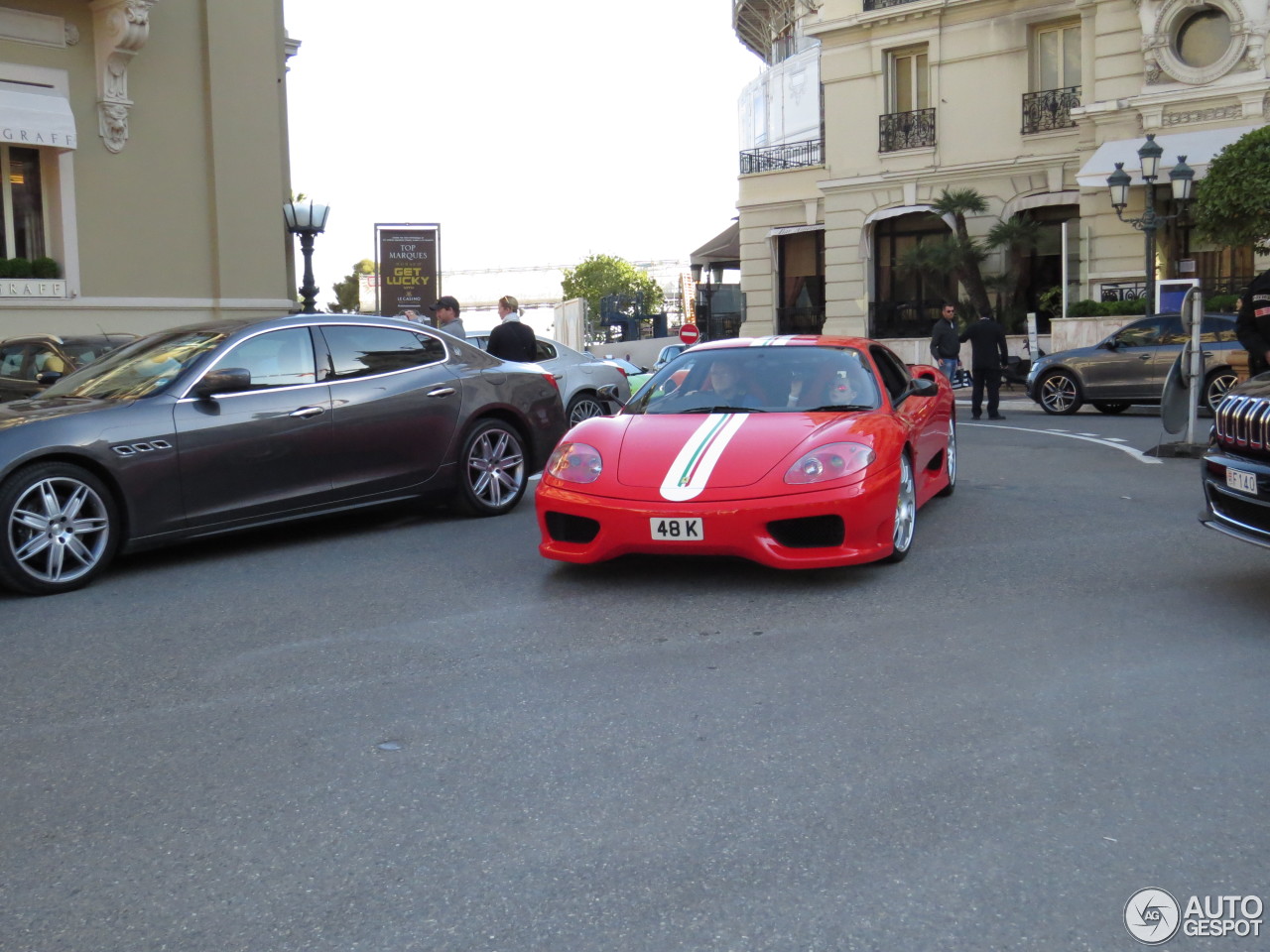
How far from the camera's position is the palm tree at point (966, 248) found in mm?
28797

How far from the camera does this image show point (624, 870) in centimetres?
325

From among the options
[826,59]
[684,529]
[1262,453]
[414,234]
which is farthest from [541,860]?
[826,59]

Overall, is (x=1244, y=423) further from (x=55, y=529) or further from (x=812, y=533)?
(x=55, y=529)

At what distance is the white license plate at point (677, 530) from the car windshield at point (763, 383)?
48.0 inches

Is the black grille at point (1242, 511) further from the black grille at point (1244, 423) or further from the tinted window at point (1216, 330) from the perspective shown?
the tinted window at point (1216, 330)

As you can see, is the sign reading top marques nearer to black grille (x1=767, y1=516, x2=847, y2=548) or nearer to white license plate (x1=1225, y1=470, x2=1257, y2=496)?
black grille (x1=767, y1=516, x2=847, y2=548)

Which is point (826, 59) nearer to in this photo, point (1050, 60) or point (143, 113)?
point (1050, 60)

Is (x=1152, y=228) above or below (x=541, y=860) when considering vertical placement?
above

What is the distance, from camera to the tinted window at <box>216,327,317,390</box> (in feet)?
26.2

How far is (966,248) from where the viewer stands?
94.6 ft

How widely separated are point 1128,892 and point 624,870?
3.91ft

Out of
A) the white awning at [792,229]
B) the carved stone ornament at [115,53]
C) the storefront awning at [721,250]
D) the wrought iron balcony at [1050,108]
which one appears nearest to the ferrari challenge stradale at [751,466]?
the carved stone ornament at [115,53]

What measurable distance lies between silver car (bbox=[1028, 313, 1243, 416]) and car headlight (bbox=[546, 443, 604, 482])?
517 inches

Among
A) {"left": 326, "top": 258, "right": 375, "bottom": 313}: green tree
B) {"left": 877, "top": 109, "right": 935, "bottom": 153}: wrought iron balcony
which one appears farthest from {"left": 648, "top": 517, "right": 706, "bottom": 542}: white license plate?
{"left": 326, "top": 258, "right": 375, "bottom": 313}: green tree
